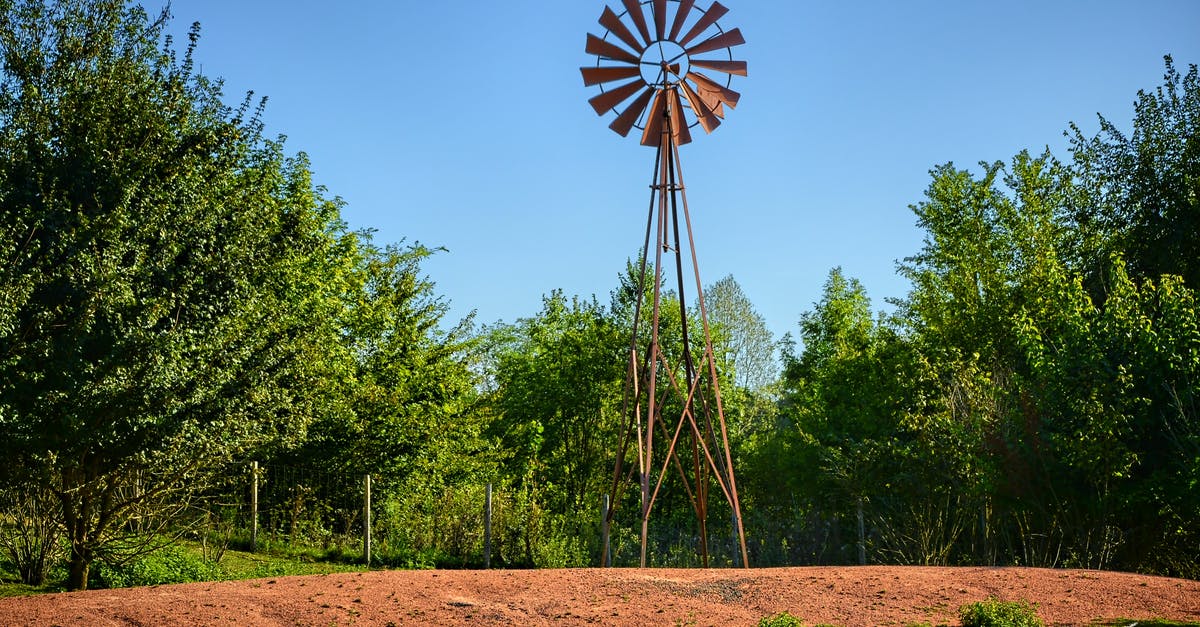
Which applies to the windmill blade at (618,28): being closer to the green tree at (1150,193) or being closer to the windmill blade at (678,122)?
the windmill blade at (678,122)

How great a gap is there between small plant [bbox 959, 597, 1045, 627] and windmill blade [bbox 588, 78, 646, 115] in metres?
6.79

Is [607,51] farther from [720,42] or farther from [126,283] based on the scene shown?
[126,283]

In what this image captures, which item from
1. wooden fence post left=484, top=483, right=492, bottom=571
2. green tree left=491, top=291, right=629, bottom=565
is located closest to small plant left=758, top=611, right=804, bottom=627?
wooden fence post left=484, top=483, right=492, bottom=571

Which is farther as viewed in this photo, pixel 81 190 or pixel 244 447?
pixel 244 447

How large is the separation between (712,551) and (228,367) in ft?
29.8

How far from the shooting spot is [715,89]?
12.0 metres

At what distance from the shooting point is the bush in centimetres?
1123

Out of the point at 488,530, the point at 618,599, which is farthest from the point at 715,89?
the point at 488,530

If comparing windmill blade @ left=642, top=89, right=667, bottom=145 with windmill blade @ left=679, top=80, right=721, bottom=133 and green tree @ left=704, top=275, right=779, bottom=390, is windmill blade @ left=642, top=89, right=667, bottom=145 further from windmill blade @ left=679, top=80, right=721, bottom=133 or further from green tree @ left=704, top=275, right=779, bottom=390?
green tree @ left=704, top=275, right=779, bottom=390

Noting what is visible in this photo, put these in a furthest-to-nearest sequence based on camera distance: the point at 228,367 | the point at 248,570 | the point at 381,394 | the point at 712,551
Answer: the point at 381,394, the point at 712,551, the point at 248,570, the point at 228,367

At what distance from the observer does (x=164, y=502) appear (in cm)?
1238

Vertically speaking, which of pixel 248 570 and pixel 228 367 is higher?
pixel 228 367

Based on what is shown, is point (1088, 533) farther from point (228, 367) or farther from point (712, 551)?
point (228, 367)

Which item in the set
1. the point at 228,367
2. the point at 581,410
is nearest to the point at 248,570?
the point at 228,367
